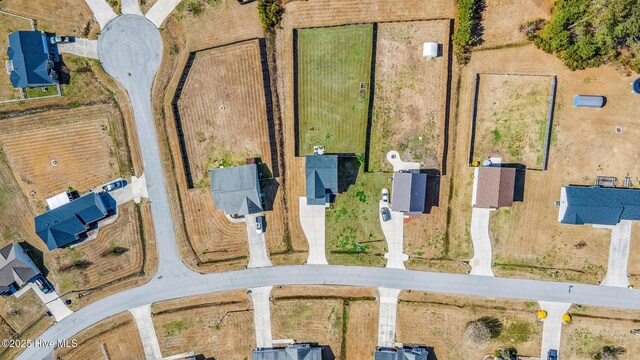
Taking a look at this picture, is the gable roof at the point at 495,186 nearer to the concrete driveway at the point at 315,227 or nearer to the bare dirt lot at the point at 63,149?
the concrete driveway at the point at 315,227

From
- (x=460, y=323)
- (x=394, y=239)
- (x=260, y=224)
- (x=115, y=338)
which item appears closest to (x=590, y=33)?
(x=394, y=239)

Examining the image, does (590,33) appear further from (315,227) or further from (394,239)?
(315,227)

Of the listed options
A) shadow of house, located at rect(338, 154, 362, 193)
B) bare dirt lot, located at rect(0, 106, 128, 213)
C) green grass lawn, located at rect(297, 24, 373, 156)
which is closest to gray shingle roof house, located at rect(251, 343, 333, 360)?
shadow of house, located at rect(338, 154, 362, 193)

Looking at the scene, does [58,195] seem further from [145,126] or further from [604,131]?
[604,131]

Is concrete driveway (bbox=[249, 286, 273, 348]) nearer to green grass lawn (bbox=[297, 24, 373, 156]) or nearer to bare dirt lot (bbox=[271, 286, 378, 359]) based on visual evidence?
bare dirt lot (bbox=[271, 286, 378, 359])

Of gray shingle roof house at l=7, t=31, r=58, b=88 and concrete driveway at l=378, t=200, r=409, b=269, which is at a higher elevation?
gray shingle roof house at l=7, t=31, r=58, b=88

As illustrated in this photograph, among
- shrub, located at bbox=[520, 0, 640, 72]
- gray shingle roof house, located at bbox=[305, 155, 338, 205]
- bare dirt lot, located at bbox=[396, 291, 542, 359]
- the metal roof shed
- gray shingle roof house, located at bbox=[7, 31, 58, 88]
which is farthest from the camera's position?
bare dirt lot, located at bbox=[396, 291, 542, 359]

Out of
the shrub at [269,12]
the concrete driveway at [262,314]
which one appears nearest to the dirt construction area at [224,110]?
the shrub at [269,12]
